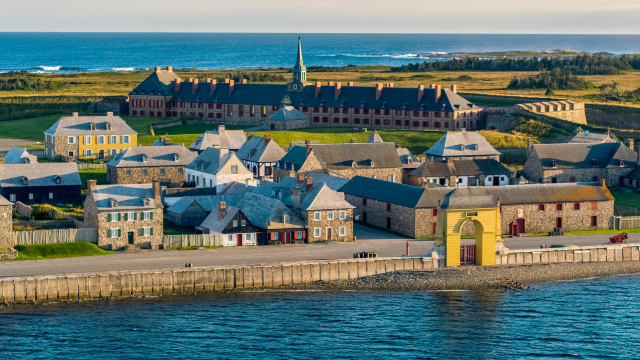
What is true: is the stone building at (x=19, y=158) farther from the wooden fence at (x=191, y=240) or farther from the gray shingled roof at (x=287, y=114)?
the gray shingled roof at (x=287, y=114)

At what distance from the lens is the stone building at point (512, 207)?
72.9 m

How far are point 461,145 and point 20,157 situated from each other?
45.7 meters

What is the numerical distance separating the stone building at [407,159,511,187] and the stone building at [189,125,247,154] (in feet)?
72.2

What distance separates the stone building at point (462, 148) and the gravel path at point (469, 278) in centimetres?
3311

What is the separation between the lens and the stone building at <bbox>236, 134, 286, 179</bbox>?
315 feet

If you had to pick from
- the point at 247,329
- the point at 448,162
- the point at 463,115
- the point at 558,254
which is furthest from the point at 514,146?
the point at 247,329

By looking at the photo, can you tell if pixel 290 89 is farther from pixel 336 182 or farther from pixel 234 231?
pixel 234 231

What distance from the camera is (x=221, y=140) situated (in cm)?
10500

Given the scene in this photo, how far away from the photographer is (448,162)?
92.9m

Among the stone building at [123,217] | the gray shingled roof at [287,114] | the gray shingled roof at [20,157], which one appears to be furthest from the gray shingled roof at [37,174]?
the gray shingled roof at [287,114]

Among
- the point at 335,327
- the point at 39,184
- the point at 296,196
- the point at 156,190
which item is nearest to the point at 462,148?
the point at 296,196

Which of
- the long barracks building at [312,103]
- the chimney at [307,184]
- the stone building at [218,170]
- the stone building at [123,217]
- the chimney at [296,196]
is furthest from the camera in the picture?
the long barracks building at [312,103]

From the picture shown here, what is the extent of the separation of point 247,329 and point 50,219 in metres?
30.6

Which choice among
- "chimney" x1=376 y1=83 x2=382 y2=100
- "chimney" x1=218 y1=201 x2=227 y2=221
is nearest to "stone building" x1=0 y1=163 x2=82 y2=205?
"chimney" x1=218 y1=201 x2=227 y2=221
